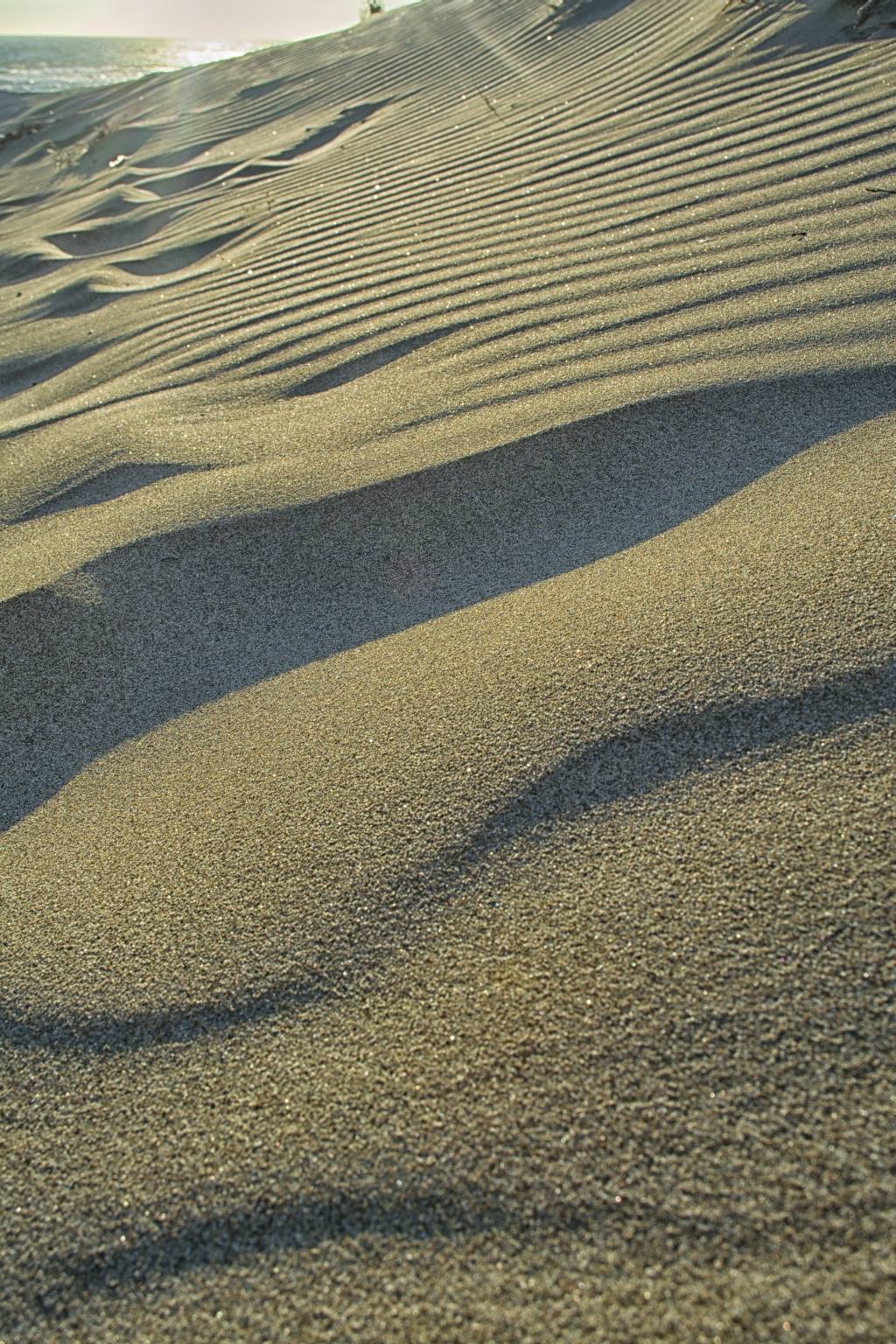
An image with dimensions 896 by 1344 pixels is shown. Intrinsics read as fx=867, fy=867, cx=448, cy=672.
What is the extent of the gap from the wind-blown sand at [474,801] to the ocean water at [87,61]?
48.7 ft

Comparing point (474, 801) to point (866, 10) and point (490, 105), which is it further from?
point (490, 105)

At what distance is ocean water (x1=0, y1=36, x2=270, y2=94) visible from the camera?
56.0 feet

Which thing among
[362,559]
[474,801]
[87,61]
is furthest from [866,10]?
[87,61]

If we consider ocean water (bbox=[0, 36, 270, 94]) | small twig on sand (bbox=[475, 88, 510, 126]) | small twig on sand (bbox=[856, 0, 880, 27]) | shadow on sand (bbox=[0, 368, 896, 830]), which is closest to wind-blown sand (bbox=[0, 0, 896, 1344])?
shadow on sand (bbox=[0, 368, 896, 830])

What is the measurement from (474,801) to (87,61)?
28491 millimetres

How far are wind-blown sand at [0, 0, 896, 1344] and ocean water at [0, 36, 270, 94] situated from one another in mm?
14854

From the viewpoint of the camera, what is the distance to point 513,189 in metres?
3.41

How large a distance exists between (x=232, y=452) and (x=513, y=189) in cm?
204

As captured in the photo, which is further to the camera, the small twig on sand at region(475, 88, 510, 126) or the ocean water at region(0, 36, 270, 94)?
the ocean water at region(0, 36, 270, 94)

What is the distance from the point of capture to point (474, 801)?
3.69 ft

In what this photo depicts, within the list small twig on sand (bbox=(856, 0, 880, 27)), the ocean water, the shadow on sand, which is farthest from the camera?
the ocean water

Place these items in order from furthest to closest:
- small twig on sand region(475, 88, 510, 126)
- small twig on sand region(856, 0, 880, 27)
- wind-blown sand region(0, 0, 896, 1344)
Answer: small twig on sand region(475, 88, 510, 126)
small twig on sand region(856, 0, 880, 27)
wind-blown sand region(0, 0, 896, 1344)

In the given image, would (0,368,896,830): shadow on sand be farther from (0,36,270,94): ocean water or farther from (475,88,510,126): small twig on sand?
(0,36,270,94): ocean water

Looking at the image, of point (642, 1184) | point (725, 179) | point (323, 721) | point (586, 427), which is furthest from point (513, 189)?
point (642, 1184)
